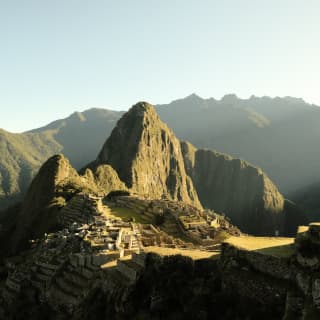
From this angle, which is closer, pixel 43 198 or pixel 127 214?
pixel 127 214

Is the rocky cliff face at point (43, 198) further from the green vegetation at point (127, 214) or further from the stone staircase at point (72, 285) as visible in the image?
the stone staircase at point (72, 285)

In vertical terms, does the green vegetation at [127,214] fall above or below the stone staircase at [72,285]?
below

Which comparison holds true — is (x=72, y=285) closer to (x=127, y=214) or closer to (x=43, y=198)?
(x=127, y=214)

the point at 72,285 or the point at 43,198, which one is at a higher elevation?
the point at 72,285

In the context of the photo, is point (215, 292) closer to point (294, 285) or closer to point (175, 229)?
point (294, 285)

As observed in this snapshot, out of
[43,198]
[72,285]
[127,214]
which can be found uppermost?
[72,285]

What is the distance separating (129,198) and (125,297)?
74562 mm

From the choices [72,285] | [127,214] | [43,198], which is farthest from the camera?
[43,198]

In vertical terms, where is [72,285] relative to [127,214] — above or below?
above

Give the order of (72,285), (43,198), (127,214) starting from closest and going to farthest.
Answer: (72,285)
(127,214)
(43,198)

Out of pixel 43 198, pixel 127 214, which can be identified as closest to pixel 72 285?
pixel 127 214

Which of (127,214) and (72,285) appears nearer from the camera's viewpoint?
(72,285)

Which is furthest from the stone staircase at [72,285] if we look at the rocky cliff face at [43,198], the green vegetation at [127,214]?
the rocky cliff face at [43,198]

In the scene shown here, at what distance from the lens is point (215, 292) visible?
15891 mm
